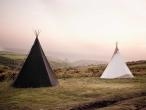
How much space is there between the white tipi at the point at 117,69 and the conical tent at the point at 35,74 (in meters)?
12.1

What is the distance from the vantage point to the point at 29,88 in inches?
1135

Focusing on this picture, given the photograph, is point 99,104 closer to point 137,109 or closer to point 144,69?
point 137,109

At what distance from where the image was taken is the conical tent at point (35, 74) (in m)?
29.8

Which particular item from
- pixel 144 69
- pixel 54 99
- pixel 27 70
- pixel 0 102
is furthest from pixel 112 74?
pixel 0 102

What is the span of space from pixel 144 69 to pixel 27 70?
2636 cm

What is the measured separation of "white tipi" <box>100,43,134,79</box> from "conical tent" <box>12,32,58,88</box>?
1205 centimetres

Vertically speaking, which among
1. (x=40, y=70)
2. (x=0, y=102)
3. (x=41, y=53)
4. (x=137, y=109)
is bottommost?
(x=137, y=109)

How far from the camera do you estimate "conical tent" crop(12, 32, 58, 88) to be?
29.8m

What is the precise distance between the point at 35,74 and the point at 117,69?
1478cm

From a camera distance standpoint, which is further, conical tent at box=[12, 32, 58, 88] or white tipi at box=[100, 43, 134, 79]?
white tipi at box=[100, 43, 134, 79]

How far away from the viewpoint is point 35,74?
98.5ft

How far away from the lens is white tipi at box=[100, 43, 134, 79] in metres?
40.2

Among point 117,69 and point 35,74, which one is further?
point 117,69

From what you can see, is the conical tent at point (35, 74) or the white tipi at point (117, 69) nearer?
the conical tent at point (35, 74)
